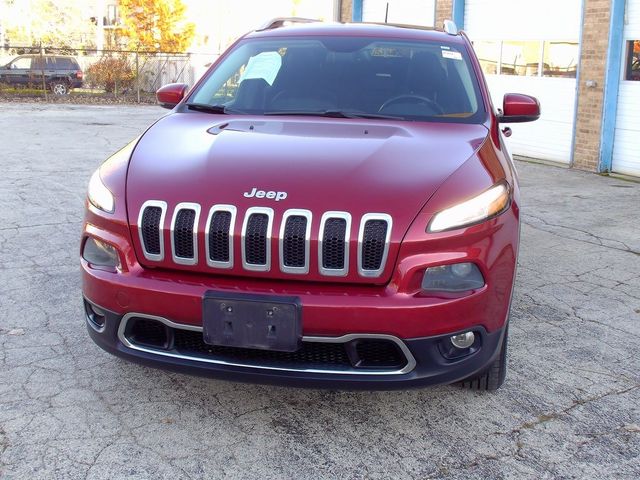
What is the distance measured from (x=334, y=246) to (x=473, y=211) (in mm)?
604

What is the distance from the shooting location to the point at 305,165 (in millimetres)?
3182

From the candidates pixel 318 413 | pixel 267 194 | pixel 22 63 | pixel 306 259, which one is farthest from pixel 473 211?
pixel 22 63

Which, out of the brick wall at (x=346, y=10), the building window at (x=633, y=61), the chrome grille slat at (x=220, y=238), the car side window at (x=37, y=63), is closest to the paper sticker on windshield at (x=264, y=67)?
the chrome grille slat at (x=220, y=238)

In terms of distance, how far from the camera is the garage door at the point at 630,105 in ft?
35.9

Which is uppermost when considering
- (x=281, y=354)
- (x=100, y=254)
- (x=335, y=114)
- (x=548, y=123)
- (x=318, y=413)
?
(x=335, y=114)

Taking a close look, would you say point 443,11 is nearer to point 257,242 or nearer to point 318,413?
point 318,413

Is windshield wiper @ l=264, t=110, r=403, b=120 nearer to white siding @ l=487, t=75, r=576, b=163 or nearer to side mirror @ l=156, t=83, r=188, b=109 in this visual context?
side mirror @ l=156, t=83, r=188, b=109

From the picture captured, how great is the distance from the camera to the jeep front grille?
286 centimetres

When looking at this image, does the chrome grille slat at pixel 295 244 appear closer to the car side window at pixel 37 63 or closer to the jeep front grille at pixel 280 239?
the jeep front grille at pixel 280 239

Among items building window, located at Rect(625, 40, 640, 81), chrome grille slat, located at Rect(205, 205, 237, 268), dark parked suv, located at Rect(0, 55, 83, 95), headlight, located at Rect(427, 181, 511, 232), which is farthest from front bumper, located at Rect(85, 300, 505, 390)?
dark parked suv, located at Rect(0, 55, 83, 95)

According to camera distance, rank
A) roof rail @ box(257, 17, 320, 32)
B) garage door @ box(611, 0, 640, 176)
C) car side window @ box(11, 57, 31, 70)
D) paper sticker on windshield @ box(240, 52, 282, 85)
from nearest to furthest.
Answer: paper sticker on windshield @ box(240, 52, 282, 85)
roof rail @ box(257, 17, 320, 32)
garage door @ box(611, 0, 640, 176)
car side window @ box(11, 57, 31, 70)

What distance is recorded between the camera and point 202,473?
2.89 metres

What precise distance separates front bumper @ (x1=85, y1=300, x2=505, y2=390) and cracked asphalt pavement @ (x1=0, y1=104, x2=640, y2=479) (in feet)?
1.11

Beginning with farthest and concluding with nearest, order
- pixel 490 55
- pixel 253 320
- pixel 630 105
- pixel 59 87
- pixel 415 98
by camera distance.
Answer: pixel 59 87 < pixel 490 55 < pixel 630 105 < pixel 415 98 < pixel 253 320
